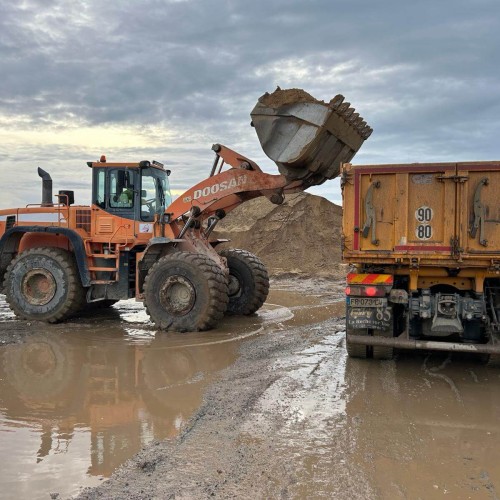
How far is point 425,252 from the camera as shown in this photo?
645 cm

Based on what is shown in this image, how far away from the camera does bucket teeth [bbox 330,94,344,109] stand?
844cm

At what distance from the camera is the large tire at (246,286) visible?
1082cm

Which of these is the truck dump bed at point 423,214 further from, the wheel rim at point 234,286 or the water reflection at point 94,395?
the wheel rim at point 234,286

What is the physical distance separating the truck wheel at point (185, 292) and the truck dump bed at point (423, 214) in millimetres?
2972

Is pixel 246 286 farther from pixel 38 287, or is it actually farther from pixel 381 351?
pixel 381 351

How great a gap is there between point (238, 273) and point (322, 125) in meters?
3.69

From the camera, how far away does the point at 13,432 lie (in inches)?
186

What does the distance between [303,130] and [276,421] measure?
16.8ft

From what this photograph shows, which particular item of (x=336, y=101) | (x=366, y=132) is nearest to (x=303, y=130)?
(x=336, y=101)

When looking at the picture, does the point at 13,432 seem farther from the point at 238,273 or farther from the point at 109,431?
the point at 238,273

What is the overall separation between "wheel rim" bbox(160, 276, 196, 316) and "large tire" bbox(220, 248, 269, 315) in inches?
73.1

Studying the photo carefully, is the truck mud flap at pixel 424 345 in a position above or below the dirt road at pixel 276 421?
above

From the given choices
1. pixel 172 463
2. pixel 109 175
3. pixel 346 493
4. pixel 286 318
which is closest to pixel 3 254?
pixel 109 175

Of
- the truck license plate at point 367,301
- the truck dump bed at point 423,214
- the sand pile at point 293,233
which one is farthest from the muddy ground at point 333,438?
the sand pile at point 293,233
